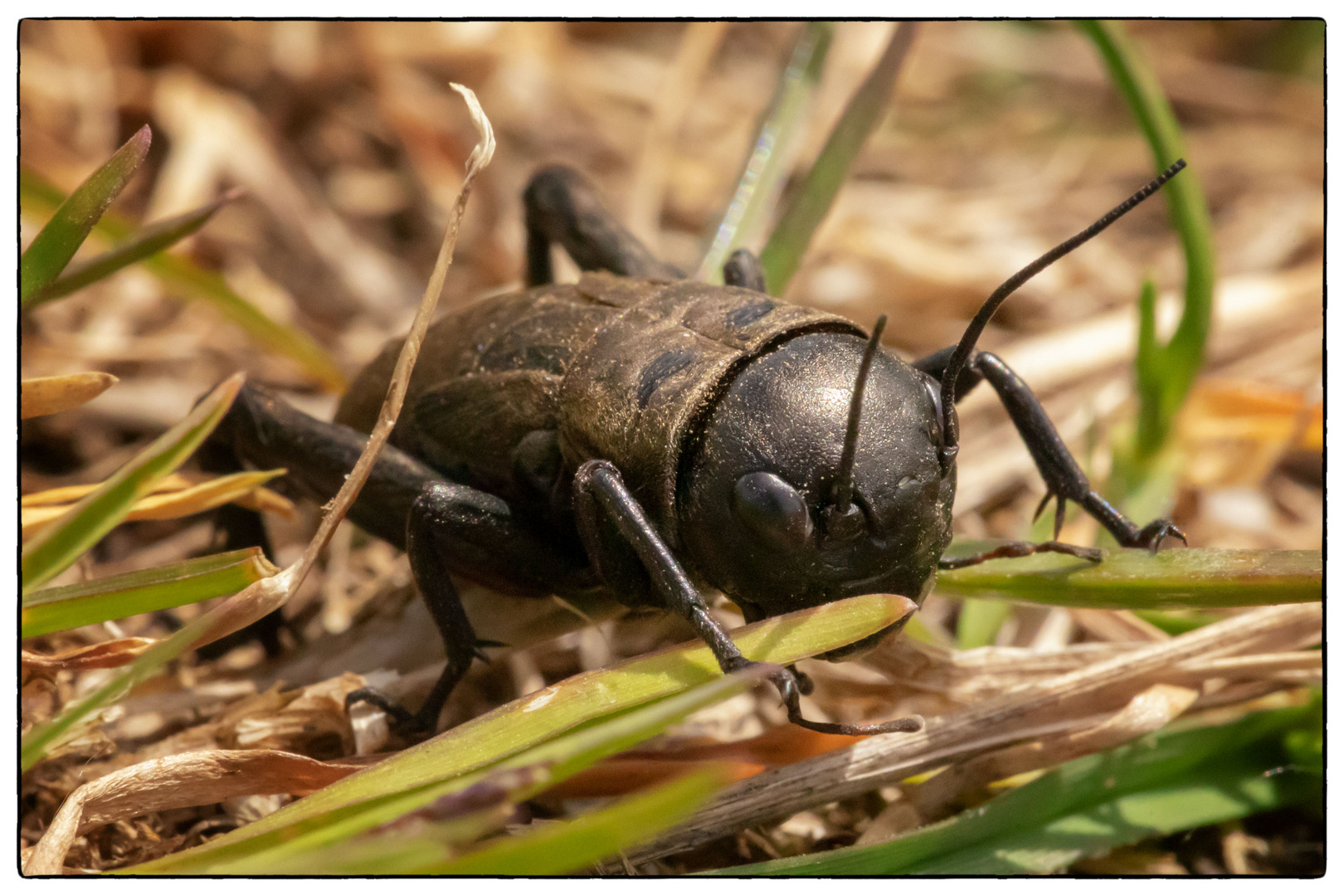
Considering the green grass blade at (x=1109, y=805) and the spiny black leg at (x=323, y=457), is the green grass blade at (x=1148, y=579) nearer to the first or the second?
the green grass blade at (x=1109, y=805)

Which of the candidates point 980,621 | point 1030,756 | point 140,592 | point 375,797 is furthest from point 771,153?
point 375,797

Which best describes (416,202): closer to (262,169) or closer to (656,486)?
(262,169)

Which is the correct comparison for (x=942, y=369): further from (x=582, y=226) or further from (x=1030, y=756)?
(x=582, y=226)

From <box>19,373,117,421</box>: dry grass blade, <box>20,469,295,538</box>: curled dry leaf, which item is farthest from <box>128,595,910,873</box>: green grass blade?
<box>19,373,117,421</box>: dry grass blade

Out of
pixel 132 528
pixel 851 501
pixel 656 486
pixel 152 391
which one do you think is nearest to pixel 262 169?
pixel 152 391

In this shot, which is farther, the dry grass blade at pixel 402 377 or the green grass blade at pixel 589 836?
the dry grass blade at pixel 402 377

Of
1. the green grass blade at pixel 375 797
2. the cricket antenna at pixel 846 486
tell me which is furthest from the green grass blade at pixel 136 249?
the cricket antenna at pixel 846 486
